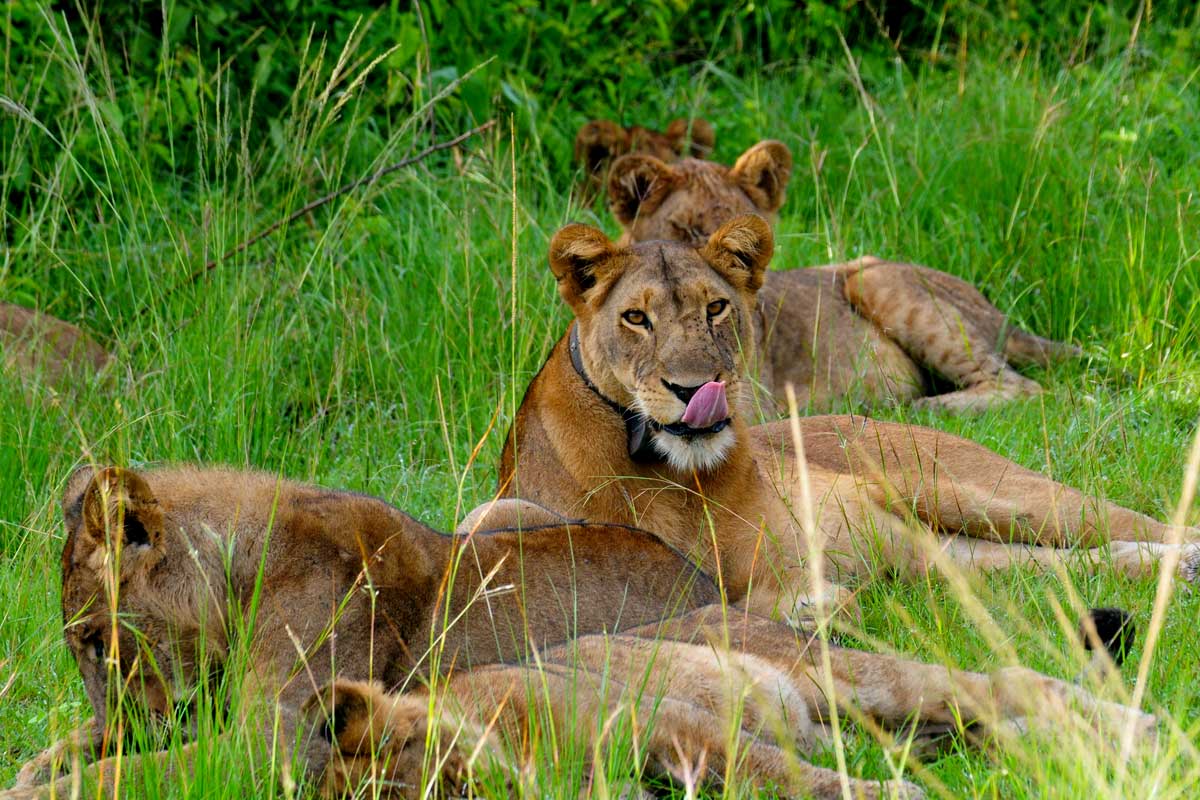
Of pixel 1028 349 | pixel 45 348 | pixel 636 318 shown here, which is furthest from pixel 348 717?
pixel 1028 349

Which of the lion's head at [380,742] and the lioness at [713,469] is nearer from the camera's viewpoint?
the lion's head at [380,742]

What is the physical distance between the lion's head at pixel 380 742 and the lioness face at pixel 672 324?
5.14ft

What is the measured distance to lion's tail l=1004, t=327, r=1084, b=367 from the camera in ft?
24.0

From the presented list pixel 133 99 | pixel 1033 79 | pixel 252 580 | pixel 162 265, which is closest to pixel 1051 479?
pixel 252 580

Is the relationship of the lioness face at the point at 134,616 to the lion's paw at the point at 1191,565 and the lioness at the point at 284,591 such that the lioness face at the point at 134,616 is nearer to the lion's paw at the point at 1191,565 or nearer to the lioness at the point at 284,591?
the lioness at the point at 284,591

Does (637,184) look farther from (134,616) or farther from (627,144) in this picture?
(134,616)

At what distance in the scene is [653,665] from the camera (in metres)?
3.39

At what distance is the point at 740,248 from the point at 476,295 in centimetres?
194

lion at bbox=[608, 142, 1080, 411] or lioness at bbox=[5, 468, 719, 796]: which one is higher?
lioness at bbox=[5, 468, 719, 796]

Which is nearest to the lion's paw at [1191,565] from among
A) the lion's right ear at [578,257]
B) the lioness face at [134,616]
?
the lion's right ear at [578,257]

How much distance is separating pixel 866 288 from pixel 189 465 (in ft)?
13.4

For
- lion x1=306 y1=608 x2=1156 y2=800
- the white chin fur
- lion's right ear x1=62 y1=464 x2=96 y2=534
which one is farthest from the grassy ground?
the white chin fur

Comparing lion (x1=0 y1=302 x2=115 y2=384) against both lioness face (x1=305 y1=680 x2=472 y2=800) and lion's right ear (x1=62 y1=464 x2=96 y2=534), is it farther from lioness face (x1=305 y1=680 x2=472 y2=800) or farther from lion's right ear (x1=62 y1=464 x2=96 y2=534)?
lioness face (x1=305 y1=680 x2=472 y2=800)

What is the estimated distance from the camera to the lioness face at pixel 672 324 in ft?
14.8
